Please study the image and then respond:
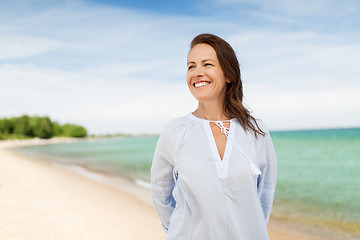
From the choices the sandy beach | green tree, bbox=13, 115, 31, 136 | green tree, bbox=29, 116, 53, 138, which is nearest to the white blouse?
the sandy beach

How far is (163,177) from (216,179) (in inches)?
14.8

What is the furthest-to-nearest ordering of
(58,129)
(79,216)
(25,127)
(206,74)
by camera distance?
(58,129), (25,127), (79,216), (206,74)

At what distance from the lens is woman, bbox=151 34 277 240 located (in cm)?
158

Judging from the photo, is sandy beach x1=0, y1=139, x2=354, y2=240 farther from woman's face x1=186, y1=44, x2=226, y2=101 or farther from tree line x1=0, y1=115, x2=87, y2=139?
tree line x1=0, y1=115, x2=87, y2=139

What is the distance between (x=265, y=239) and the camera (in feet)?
5.42

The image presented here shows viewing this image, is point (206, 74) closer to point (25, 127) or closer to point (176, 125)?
point (176, 125)

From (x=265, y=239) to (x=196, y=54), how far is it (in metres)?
1.02

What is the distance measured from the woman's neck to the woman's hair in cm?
3

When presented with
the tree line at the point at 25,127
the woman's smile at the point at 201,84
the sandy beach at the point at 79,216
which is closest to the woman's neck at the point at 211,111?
the woman's smile at the point at 201,84

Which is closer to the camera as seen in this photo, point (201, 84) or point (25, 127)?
point (201, 84)

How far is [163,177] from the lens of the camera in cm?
184

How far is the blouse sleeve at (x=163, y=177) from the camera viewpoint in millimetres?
1767

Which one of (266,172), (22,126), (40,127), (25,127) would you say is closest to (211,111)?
(266,172)

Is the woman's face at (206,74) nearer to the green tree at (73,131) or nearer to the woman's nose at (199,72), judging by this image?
the woman's nose at (199,72)
